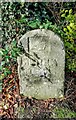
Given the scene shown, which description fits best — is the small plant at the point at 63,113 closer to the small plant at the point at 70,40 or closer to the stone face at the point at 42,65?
the stone face at the point at 42,65

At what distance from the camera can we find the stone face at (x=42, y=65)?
3033 millimetres

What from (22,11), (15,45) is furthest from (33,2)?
(15,45)

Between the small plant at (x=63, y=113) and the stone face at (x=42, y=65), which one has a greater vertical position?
the stone face at (x=42, y=65)

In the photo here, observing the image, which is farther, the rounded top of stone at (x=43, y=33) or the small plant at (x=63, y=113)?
the small plant at (x=63, y=113)

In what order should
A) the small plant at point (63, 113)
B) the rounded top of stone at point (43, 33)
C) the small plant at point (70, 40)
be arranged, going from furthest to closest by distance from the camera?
1. the small plant at point (70, 40)
2. the small plant at point (63, 113)
3. the rounded top of stone at point (43, 33)

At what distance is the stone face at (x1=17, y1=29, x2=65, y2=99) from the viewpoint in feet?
9.95

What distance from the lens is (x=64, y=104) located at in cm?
337

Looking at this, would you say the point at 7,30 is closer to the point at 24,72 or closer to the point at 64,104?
the point at 24,72

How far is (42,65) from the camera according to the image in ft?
10.6

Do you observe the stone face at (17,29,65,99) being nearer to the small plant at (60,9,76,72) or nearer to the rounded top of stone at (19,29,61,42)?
the rounded top of stone at (19,29,61,42)

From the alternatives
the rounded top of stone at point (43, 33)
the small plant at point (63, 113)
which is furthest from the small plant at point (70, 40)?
the small plant at point (63, 113)

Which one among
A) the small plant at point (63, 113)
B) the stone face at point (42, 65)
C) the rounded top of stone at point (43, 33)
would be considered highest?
the rounded top of stone at point (43, 33)

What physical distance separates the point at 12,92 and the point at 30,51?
813 millimetres

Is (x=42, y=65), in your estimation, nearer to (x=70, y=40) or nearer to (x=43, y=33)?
(x=43, y=33)
